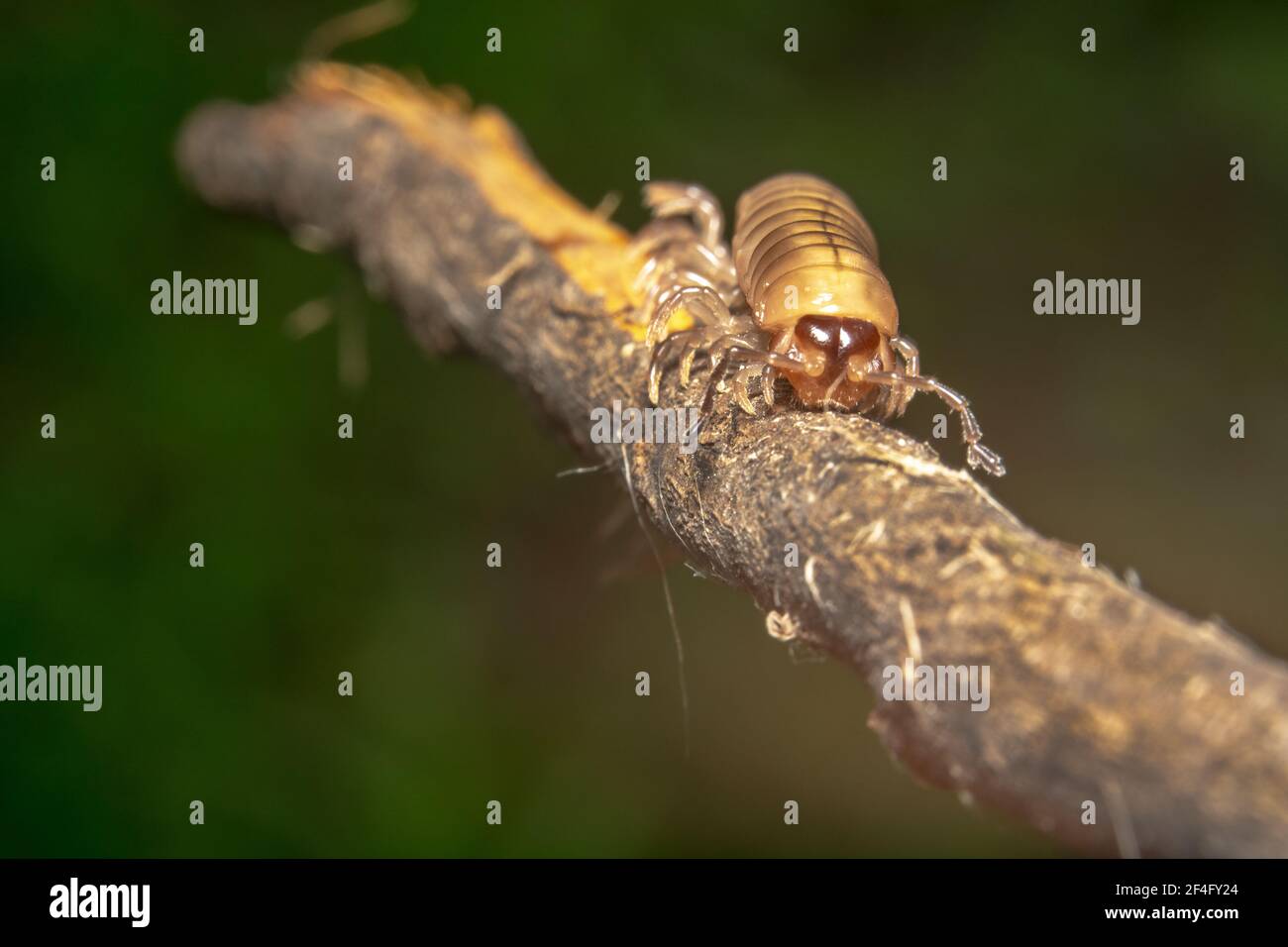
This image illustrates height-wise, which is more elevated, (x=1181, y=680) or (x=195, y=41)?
(x=195, y=41)

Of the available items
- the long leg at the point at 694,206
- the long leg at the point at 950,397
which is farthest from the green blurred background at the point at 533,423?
the long leg at the point at 950,397

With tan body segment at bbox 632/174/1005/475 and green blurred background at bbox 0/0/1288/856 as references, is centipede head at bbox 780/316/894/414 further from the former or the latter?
green blurred background at bbox 0/0/1288/856

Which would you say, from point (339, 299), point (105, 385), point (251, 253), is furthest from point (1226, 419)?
point (105, 385)

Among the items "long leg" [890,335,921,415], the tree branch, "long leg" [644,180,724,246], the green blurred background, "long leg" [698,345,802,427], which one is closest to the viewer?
the tree branch

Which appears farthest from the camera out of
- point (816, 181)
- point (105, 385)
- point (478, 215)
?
point (105, 385)

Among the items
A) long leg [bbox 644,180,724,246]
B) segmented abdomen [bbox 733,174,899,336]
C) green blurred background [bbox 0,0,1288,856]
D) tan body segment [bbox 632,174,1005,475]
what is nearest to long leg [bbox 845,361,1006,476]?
tan body segment [bbox 632,174,1005,475]

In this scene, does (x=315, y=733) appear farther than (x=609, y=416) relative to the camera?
Yes

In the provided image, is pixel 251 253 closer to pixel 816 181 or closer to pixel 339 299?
pixel 339 299

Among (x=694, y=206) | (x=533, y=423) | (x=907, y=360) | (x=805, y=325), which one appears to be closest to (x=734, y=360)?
(x=805, y=325)
